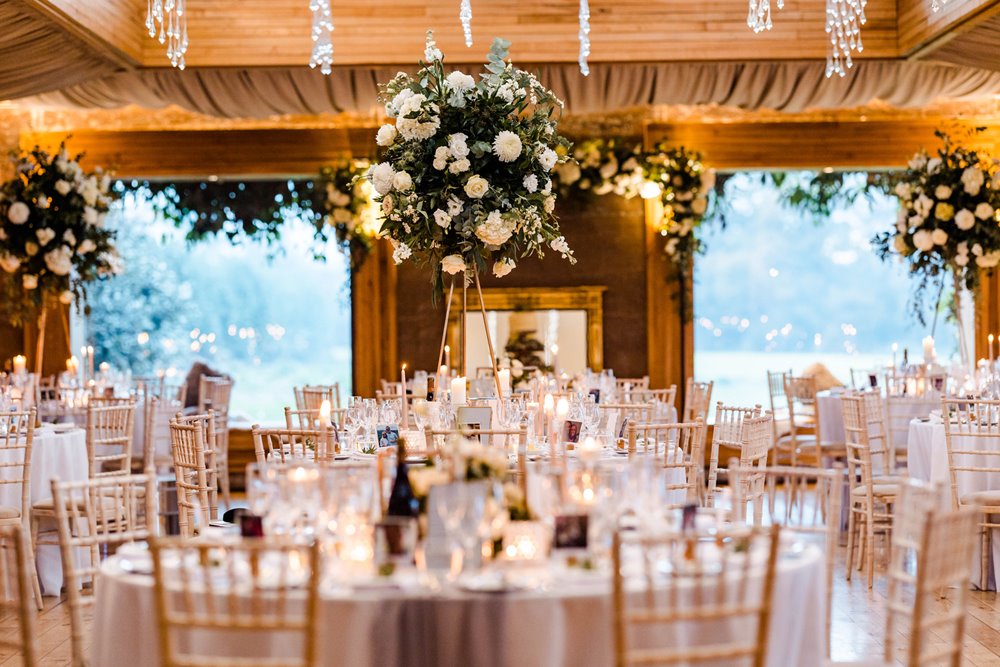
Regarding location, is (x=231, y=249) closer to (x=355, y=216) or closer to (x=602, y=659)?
(x=355, y=216)

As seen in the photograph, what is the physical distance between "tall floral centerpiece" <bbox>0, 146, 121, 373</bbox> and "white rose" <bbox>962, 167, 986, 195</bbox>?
712 centimetres

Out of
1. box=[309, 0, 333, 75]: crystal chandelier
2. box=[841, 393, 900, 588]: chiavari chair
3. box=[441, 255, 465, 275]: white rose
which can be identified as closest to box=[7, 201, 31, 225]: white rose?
box=[309, 0, 333, 75]: crystal chandelier

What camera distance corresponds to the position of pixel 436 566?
3.26m

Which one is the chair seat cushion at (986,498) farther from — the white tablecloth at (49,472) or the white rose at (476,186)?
the white tablecloth at (49,472)

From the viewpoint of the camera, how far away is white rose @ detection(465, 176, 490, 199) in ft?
18.2

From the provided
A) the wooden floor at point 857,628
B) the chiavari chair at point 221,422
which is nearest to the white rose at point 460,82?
the wooden floor at point 857,628

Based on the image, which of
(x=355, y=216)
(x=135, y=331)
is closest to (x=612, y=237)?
(x=355, y=216)

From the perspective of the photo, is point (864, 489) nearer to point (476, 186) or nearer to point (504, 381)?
point (504, 381)

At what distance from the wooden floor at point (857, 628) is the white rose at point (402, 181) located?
2.59m

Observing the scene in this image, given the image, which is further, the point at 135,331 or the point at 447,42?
the point at 135,331

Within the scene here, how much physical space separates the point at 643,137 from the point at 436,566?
27.1 feet

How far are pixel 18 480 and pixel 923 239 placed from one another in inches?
283

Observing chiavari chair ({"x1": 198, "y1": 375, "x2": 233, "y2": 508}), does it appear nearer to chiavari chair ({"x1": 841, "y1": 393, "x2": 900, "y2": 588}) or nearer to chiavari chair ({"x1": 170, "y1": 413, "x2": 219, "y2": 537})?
chiavari chair ({"x1": 170, "y1": 413, "x2": 219, "y2": 537})

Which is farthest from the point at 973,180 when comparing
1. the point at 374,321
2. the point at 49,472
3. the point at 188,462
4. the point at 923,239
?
the point at 49,472
